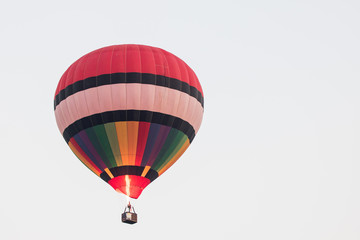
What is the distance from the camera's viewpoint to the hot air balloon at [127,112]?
32500 millimetres

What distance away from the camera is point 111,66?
108 ft

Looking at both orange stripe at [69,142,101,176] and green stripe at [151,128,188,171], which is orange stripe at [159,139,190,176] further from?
orange stripe at [69,142,101,176]

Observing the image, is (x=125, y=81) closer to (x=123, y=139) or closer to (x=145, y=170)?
(x=123, y=139)

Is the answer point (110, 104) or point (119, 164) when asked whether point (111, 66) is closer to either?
point (110, 104)

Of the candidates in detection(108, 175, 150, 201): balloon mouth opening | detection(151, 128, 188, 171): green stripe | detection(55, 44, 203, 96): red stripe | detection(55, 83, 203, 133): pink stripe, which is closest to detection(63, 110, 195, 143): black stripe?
detection(55, 83, 203, 133): pink stripe

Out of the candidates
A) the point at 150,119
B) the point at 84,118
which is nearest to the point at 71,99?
the point at 84,118

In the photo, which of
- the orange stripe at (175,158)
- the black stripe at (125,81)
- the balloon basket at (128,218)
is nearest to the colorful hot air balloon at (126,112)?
the black stripe at (125,81)

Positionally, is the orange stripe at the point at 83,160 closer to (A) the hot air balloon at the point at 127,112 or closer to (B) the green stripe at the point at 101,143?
(A) the hot air balloon at the point at 127,112

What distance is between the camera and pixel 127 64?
108ft

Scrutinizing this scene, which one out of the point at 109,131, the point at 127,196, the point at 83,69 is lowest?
the point at 127,196

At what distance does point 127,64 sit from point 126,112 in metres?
1.69

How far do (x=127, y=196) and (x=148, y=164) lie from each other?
1317 millimetres

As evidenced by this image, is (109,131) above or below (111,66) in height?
below

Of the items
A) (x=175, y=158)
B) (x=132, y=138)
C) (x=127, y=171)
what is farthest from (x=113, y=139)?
(x=175, y=158)
